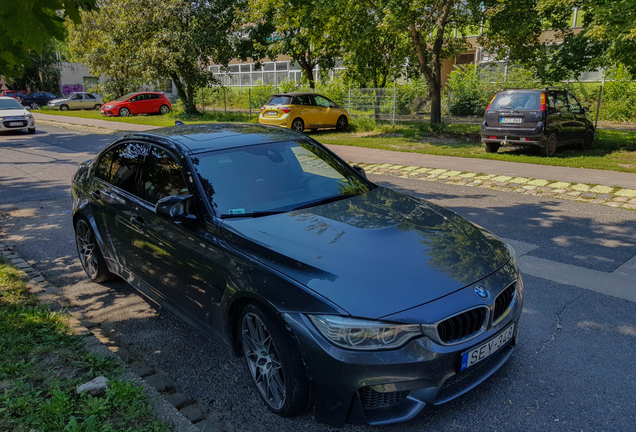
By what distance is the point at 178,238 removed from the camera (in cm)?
369

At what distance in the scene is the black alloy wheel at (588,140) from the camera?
14612mm

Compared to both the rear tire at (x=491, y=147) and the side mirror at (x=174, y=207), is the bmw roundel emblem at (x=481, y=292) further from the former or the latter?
the rear tire at (x=491, y=147)

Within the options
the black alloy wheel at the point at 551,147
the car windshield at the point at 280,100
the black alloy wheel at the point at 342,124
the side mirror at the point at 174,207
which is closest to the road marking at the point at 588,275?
the side mirror at the point at 174,207

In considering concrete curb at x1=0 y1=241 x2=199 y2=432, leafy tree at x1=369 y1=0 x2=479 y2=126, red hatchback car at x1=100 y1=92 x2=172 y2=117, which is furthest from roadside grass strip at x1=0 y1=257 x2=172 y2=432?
red hatchback car at x1=100 y1=92 x2=172 y2=117

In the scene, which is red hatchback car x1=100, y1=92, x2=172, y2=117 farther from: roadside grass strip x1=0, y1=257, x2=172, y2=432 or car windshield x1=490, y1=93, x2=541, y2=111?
roadside grass strip x1=0, y1=257, x2=172, y2=432

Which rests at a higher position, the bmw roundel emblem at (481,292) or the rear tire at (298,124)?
the rear tire at (298,124)

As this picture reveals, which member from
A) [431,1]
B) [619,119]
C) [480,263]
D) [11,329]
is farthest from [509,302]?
[619,119]

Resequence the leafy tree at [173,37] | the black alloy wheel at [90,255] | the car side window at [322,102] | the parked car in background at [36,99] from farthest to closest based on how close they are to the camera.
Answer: the parked car in background at [36,99]
the leafy tree at [173,37]
the car side window at [322,102]
the black alloy wheel at [90,255]

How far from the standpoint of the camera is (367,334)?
8.51ft

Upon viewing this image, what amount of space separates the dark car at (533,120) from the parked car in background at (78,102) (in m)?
38.9

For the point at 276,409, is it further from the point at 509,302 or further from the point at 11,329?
the point at 11,329

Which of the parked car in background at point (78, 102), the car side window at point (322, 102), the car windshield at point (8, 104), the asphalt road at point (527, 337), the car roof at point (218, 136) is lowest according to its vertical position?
the asphalt road at point (527, 337)

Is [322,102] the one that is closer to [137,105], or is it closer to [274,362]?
[274,362]

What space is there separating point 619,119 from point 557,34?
19.8 feet
